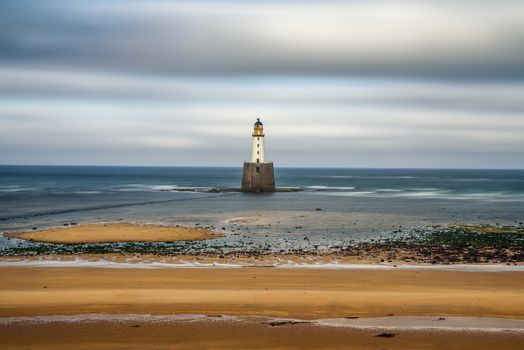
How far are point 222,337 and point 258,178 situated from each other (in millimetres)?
87045

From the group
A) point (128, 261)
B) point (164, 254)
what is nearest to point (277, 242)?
point (164, 254)

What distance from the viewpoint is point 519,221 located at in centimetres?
4953

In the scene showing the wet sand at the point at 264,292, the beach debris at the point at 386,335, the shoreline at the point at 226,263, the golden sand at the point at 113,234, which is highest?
the beach debris at the point at 386,335

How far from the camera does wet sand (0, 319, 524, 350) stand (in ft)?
40.1

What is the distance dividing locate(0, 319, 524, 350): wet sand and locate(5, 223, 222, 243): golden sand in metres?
22.1

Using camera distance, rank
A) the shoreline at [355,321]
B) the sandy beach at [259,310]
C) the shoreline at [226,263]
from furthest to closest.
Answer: the shoreline at [226,263] < the shoreline at [355,321] < the sandy beach at [259,310]

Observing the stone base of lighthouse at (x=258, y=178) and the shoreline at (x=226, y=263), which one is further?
the stone base of lighthouse at (x=258, y=178)

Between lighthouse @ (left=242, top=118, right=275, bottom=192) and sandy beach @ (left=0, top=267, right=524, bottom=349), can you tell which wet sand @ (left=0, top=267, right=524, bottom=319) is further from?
lighthouse @ (left=242, top=118, right=275, bottom=192)

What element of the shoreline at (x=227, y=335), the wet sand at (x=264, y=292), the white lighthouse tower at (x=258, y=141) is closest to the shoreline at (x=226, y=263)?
the wet sand at (x=264, y=292)

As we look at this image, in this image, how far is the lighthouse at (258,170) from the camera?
3826 inches

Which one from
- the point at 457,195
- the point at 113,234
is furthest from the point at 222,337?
the point at 457,195

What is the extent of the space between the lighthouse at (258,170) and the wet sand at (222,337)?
274ft

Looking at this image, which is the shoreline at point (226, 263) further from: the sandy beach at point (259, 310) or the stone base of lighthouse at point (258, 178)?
the stone base of lighthouse at point (258, 178)

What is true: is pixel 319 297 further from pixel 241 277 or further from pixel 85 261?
pixel 85 261
